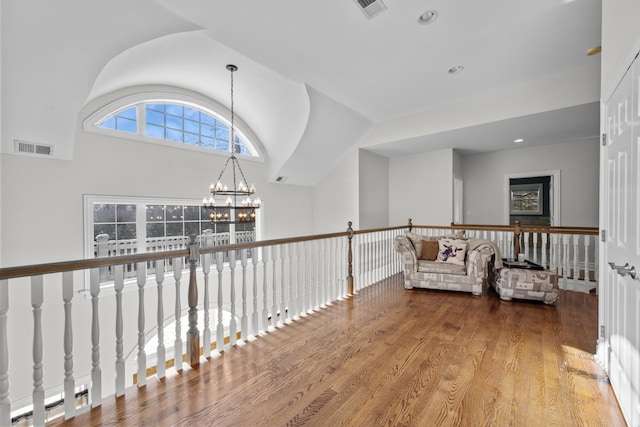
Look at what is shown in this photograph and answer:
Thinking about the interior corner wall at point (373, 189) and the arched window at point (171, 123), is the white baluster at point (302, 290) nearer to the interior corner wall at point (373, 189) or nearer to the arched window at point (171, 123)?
the interior corner wall at point (373, 189)

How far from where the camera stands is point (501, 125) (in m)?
4.53

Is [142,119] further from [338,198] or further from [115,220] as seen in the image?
[338,198]

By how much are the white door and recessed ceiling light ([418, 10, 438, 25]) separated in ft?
5.36

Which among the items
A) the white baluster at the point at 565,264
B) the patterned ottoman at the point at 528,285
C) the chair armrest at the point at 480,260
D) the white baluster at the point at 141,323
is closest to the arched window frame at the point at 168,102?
the white baluster at the point at 141,323

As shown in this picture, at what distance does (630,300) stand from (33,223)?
19.0 feet

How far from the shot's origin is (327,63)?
3521 mm

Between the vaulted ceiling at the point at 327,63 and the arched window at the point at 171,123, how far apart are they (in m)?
0.27

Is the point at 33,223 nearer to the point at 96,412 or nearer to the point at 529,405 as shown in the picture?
the point at 96,412

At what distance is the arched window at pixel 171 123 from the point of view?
4.34 metres

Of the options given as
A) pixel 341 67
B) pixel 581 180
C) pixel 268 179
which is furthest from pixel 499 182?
pixel 268 179

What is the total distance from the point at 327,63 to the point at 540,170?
529 centimetres

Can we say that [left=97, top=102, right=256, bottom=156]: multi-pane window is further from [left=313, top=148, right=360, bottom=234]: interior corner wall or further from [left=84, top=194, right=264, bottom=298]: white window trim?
[left=313, top=148, right=360, bottom=234]: interior corner wall

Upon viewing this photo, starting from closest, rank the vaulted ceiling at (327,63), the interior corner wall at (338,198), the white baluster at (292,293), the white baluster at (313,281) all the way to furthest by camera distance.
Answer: the vaulted ceiling at (327,63), the white baluster at (292,293), the white baluster at (313,281), the interior corner wall at (338,198)

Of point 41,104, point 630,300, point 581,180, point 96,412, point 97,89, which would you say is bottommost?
point 96,412
